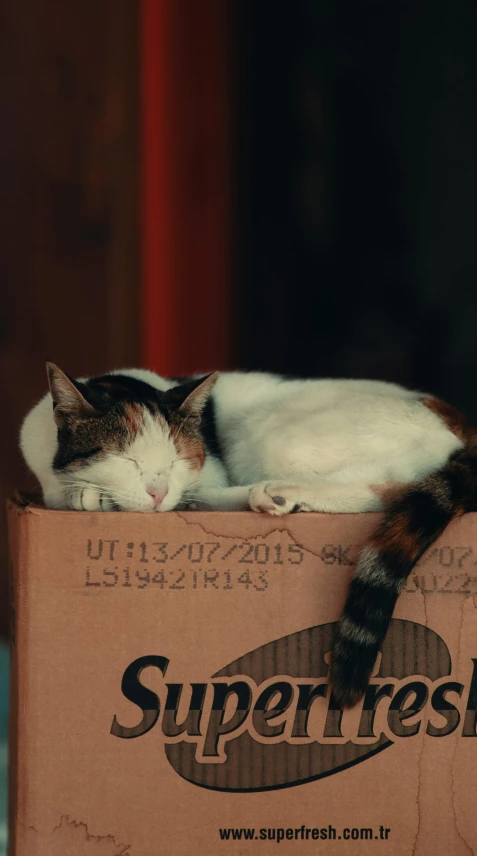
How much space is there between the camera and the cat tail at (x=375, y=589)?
0.98 meters

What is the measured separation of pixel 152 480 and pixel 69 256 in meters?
1.41

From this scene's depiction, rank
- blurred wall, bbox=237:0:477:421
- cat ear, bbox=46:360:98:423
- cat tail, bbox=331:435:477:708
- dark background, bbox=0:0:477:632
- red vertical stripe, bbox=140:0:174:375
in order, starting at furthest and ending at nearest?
1. blurred wall, bbox=237:0:477:421
2. red vertical stripe, bbox=140:0:174:375
3. dark background, bbox=0:0:477:632
4. cat ear, bbox=46:360:98:423
5. cat tail, bbox=331:435:477:708

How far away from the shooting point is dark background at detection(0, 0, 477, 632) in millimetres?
2357

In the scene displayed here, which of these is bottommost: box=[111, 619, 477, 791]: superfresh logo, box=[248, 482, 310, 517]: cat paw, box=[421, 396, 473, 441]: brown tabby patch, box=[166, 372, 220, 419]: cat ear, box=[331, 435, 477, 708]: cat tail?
box=[111, 619, 477, 791]: superfresh logo

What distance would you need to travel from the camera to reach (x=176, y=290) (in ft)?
8.85

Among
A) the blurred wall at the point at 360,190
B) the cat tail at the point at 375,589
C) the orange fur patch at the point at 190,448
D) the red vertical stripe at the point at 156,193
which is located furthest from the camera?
the blurred wall at the point at 360,190

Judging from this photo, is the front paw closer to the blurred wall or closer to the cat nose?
the cat nose

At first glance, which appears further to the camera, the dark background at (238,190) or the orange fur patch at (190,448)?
the dark background at (238,190)

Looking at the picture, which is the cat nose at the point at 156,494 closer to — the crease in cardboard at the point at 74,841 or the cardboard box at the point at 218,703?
the cardboard box at the point at 218,703

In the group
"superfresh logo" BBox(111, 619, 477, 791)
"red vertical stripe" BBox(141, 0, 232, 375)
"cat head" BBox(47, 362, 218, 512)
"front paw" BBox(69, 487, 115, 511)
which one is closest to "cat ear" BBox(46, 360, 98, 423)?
"cat head" BBox(47, 362, 218, 512)

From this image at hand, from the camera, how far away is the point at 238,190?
2.98m

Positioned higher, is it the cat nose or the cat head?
the cat head

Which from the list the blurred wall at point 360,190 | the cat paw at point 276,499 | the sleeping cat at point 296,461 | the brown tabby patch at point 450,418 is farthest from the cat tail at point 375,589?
the blurred wall at point 360,190

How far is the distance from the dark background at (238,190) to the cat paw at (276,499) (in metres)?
1.38
